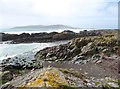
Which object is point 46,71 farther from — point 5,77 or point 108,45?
point 108,45

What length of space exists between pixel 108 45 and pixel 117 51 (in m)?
4.01

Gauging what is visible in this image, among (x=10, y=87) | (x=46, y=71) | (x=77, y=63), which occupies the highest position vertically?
(x=46, y=71)

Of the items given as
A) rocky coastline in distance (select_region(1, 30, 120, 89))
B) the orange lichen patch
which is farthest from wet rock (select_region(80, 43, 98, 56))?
the orange lichen patch

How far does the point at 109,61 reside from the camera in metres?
31.3

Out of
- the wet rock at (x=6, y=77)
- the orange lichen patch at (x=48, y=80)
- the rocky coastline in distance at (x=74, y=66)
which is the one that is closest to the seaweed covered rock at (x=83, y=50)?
the rocky coastline in distance at (x=74, y=66)

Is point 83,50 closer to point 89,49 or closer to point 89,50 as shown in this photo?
point 89,49

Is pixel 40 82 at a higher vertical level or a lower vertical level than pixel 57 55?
higher

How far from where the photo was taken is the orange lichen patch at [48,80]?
Result: 322 inches

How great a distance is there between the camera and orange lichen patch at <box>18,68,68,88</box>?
8172mm

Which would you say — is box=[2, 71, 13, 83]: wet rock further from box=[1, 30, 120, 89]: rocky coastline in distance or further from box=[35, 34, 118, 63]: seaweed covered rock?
box=[35, 34, 118, 63]: seaweed covered rock

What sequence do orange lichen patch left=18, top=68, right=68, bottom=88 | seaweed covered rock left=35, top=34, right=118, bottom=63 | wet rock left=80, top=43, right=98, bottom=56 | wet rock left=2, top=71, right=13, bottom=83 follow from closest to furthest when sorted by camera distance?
orange lichen patch left=18, top=68, right=68, bottom=88
wet rock left=2, top=71, right=13, bottom=83
seaweed covered rock left=35, top=34, right=118, bottom=63
wet rock left=80, top=43, right=98, bottom=56

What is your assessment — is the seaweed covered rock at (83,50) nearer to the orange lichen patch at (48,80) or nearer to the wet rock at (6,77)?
the wet rock at (6,77)

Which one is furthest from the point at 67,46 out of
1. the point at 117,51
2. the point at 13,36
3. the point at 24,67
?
the point at 13,36

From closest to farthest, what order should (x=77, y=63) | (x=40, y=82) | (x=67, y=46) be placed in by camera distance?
(x=40, y=82)
(x=77, y=63)
(x=67, y=46)
